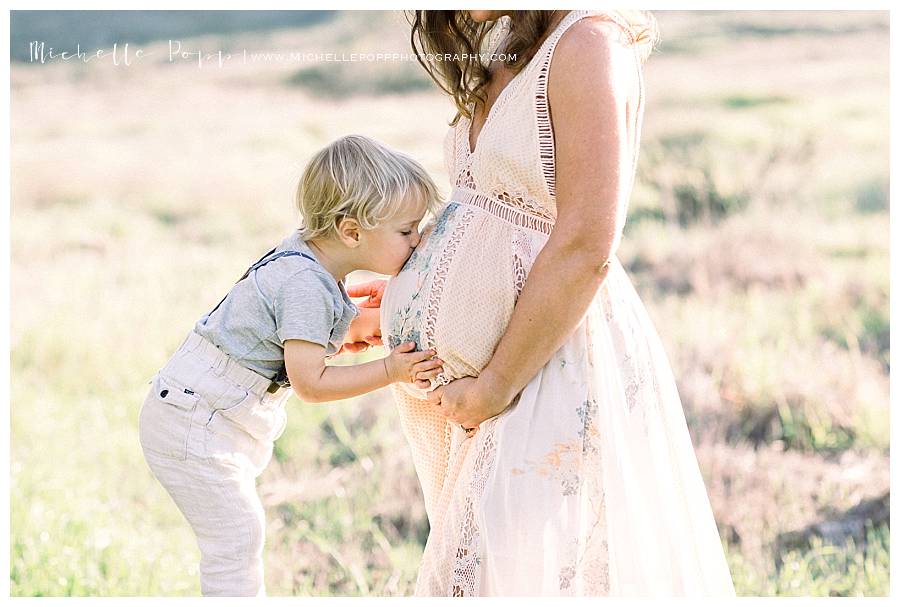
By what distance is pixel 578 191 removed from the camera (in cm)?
193

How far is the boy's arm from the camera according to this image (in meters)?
2.12

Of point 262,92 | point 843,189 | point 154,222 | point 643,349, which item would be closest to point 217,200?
point 154,222

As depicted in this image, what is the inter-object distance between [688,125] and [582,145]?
8.46m

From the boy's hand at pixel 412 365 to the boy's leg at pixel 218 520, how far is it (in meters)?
0.45

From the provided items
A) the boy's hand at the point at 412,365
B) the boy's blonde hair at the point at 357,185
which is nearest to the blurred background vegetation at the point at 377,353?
the boy's blonde hair at the point at 357,185

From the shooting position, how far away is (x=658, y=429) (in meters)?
2.22

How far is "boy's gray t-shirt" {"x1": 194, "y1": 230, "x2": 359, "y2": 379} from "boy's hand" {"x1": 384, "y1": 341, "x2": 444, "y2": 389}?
0.49 ft

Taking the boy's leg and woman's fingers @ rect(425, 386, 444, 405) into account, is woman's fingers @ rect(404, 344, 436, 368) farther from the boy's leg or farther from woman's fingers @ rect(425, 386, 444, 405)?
the boy's leg

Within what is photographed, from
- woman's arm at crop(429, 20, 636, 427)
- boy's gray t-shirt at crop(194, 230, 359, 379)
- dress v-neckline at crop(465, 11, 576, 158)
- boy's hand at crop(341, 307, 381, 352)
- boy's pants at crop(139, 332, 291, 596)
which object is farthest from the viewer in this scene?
boy's hand at crop(341, 307, 381, 352)

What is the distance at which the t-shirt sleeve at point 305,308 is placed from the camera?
84.0 inches

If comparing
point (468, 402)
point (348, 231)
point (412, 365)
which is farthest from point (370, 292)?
point (468, 402)

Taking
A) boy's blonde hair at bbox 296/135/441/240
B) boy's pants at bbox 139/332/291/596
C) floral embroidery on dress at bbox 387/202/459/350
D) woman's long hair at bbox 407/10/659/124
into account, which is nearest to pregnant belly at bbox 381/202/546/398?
floral embroidery on dress at bbox 387/202/459/350

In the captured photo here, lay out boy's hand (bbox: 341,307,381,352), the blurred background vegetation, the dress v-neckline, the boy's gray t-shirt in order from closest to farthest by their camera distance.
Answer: the dress v-neckline, the boy's gray t-shirt, boy's hand (bbox: 341,307,381,352), the blurred background vegetation
